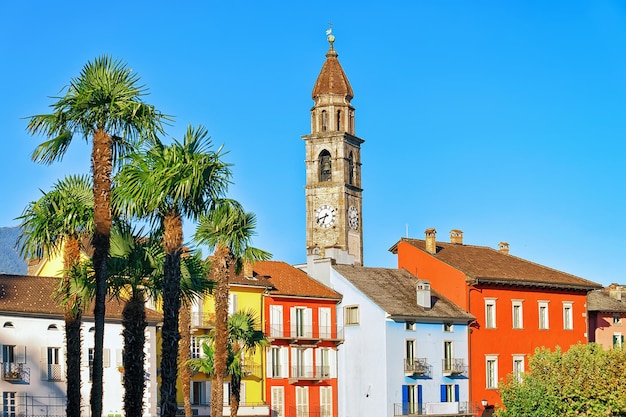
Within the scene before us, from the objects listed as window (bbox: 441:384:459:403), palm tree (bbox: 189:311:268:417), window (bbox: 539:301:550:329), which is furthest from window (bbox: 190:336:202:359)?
window (bbox: 539:301:550:329)

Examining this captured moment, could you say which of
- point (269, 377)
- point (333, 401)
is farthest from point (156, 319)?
point (333, 401)

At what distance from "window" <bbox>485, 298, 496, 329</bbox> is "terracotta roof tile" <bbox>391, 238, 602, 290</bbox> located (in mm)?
1481

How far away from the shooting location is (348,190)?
115 meters

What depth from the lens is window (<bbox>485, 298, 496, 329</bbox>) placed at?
8019cm

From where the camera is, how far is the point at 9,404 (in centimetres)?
5769

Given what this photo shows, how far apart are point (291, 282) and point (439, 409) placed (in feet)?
39.6

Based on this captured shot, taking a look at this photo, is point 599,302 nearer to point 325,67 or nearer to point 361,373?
point 361,373

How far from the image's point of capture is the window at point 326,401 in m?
75.2

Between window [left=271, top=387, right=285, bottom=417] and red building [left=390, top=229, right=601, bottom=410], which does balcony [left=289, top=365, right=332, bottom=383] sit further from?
red building [left=390, top=229, right=601, bottom=410]

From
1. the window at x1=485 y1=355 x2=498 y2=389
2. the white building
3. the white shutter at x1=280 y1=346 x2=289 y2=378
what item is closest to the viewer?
the white building

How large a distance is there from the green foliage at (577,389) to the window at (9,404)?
25.3 meters

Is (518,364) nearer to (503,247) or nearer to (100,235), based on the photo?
(503,247)

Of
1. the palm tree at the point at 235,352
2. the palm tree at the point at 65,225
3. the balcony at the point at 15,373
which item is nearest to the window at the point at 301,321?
the palm tree at the point at 235,352

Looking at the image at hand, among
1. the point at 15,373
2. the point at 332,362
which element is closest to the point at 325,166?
the point at 332,362
